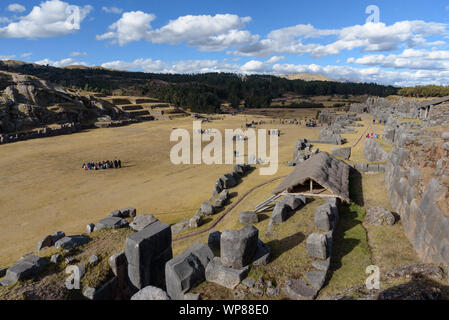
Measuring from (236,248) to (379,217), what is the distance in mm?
9333

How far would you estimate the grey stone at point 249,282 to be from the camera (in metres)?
9.71

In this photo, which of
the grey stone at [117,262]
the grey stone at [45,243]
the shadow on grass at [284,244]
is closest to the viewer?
the grey stone at [117,262]

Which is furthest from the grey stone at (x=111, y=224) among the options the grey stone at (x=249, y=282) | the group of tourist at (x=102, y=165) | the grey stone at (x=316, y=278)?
the group of tourist at (x=102, y=165)

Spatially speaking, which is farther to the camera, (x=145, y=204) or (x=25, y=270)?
(x=145, y=204)

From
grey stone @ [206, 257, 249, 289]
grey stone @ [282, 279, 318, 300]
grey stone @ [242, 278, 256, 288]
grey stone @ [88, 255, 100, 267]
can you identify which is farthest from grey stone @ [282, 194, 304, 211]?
grey stone @ [88, 255, 100, 267]

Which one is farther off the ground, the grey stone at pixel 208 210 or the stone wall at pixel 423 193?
the stone wall at pixel 423 193

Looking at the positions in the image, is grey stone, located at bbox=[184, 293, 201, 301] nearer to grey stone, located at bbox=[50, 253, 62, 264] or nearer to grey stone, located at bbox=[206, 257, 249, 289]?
grey stone, located at bbox=[206, 257, 249, 289]

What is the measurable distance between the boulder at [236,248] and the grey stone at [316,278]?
7.80ft

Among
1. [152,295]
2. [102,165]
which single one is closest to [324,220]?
[152,295]

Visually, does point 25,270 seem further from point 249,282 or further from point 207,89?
point 207,89

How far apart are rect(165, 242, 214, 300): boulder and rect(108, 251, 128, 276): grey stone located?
2.44 meters

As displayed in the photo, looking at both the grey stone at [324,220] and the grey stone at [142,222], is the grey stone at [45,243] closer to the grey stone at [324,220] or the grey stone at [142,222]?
the grey stone at [142,222]

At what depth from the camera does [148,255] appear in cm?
1057
